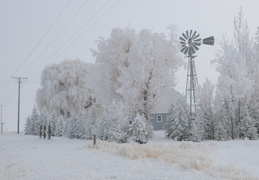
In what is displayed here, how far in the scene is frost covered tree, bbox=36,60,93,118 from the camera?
42.7 m

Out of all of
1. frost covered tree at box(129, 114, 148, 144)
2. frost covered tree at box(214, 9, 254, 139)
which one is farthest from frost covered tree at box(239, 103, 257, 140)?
frost covered tree at box(129, 114, 148, 144)

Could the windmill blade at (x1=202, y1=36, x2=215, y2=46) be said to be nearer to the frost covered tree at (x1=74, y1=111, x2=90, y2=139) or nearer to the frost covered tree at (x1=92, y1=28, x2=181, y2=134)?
the frost covered tree at (x1=92, y1=28, x2=181, y2=134)

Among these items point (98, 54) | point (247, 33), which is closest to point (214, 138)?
point (247, 33)

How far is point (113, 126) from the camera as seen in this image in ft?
82.9

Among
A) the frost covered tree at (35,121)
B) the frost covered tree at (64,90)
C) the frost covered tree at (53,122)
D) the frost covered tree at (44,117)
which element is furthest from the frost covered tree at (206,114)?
the frost covered tree at (35,121)

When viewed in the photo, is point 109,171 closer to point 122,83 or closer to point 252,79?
point 122,83

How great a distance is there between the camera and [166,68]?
30.3 metres

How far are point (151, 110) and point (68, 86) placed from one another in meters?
18.0

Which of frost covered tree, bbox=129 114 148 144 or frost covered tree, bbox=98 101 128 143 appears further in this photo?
frost covered tree, bbox=129 114 148 144

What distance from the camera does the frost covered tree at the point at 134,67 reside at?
95.2 feet

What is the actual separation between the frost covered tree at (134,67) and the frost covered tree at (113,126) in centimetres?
354

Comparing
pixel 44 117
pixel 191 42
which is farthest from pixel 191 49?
pixel 44 117

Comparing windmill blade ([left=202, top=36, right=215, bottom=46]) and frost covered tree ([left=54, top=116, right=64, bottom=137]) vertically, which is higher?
windmill blade ([left=202, top=36, right=215, bottom=46])

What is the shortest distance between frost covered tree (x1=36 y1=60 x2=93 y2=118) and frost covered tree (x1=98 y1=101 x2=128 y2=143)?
1740 centimetres
